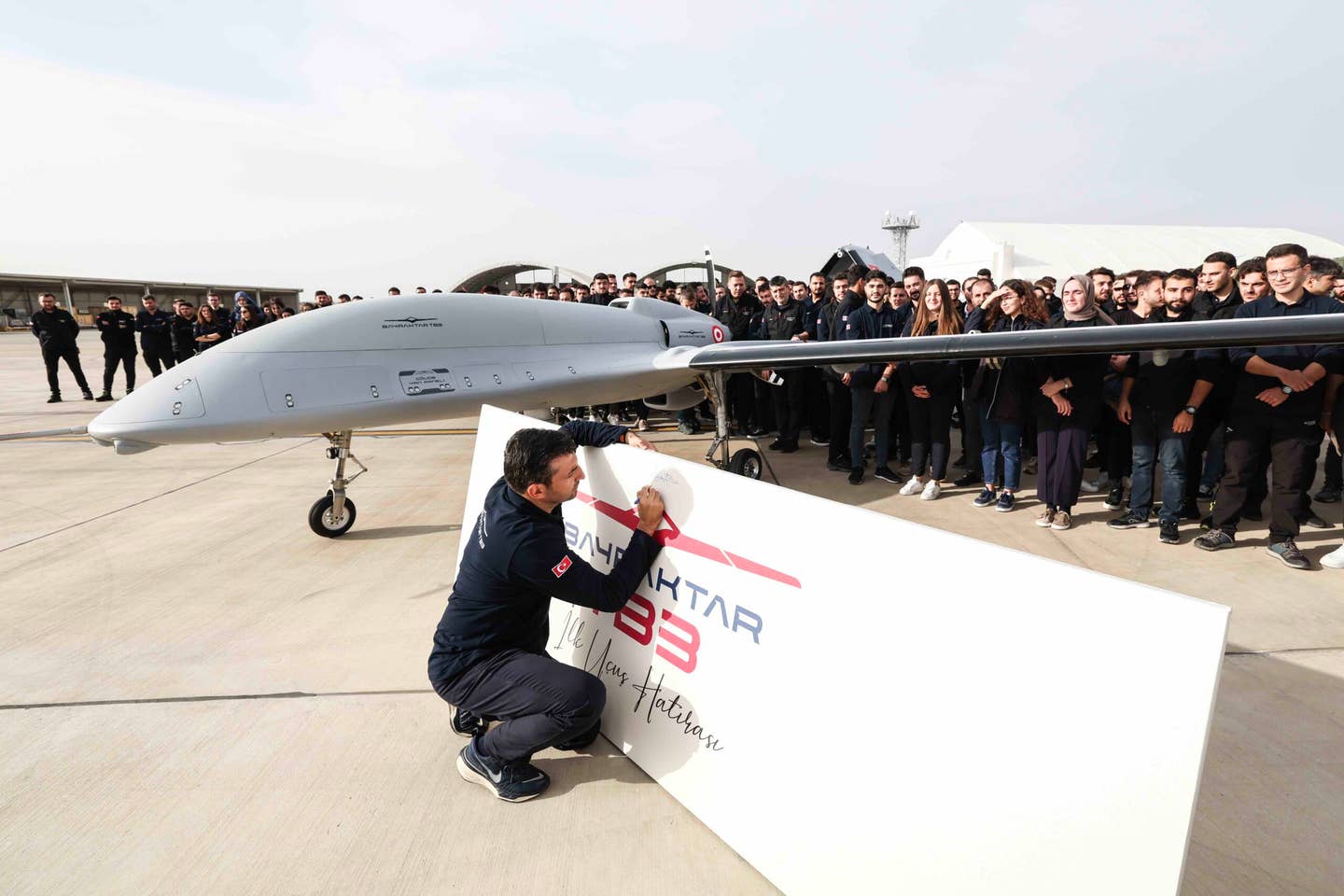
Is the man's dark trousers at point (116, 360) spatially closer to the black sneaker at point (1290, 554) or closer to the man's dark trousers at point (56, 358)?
the man's dark trousers at point (56, 358)

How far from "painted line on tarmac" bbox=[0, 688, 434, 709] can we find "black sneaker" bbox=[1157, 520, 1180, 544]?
211 inches

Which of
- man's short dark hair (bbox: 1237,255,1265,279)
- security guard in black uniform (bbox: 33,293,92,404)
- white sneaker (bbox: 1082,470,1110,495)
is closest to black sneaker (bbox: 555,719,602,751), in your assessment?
white sneaker (bbox: 1082,470,1110,495)

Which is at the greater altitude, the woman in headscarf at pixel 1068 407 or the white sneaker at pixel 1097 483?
the woman in headscarf at pixel 1068 407

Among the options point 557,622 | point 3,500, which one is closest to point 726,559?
point 557,622

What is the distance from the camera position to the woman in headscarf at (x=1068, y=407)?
4961 millimetres

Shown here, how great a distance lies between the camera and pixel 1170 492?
4.91m

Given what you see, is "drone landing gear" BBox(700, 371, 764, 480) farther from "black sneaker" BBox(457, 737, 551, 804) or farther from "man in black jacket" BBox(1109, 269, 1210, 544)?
"black sneaker" BBox(457, 737, 551, 804)

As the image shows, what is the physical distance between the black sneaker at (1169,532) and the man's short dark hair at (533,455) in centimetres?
497

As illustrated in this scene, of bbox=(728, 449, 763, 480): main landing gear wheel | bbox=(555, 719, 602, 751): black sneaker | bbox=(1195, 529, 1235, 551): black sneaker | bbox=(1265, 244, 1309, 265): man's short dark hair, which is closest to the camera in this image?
bbox=(555, 719, 602, 751): black sneaker

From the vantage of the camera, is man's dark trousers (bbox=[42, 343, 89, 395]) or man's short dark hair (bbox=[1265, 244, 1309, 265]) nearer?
man's short dark hair (bbox=[1265, 244, 1309, 265])

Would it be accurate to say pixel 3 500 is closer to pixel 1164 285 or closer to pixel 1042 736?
pixel 1042 736

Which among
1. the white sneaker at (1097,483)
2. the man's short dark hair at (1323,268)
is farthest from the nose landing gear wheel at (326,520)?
the man's short dark hair at (1323,268)

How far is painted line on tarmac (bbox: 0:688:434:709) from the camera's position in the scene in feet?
10.0

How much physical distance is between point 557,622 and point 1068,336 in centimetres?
350
